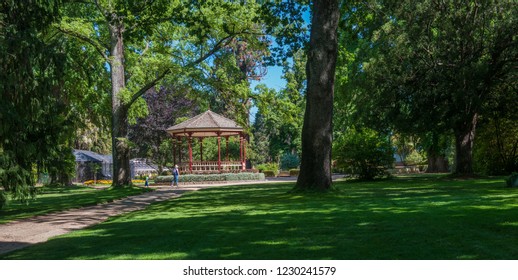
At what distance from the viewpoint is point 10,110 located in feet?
40.5

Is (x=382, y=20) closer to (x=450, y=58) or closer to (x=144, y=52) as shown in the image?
(x=450, y=58)

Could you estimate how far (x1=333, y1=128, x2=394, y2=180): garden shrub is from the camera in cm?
2886

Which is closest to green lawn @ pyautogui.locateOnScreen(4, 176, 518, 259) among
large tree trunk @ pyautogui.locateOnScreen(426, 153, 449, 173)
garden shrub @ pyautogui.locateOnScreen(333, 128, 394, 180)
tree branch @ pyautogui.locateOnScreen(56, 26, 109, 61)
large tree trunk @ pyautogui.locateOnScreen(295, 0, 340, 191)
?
large tree trunk @ pyautogui.locateOnScreen(295, 0, 340, 191)

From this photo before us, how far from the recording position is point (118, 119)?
30875mm

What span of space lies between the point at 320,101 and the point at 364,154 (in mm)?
11935

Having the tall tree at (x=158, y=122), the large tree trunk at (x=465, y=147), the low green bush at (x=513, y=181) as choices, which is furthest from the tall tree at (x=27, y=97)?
the tall tree at (x=158, y=122)

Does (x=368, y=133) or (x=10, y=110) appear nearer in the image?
(x=10, y=110)

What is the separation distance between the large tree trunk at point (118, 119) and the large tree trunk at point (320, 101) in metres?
15.6

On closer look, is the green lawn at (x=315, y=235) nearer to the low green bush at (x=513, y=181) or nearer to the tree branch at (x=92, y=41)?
the low green bush at (x=513, y=181)

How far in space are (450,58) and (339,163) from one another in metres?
8.19

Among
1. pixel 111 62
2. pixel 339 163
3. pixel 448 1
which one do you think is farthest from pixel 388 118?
pixel 111 62

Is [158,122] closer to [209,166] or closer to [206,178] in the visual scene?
[209,166]

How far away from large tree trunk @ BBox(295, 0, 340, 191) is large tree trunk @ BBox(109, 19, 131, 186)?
1562 cm

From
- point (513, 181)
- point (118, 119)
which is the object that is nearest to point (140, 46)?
point (118, 119)
